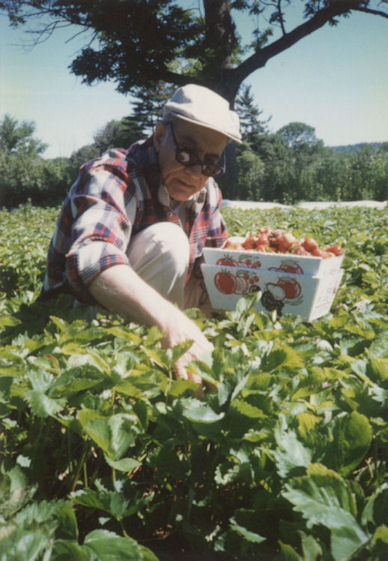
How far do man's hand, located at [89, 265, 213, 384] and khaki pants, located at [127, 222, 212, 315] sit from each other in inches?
22.2

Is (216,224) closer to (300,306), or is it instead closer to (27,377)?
(300,306)

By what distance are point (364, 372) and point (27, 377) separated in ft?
2.51

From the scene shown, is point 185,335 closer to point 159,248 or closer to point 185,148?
point 159,248

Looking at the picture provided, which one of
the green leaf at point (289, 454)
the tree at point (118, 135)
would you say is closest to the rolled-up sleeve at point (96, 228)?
the green leaf at point (289, 454)

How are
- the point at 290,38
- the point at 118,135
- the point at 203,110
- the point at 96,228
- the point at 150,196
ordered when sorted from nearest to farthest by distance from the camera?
the point at 96,228 < the point at 203,110 < the point at 150,196 < the point at 290,38 < the point at 118,135

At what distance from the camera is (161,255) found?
89.4 inches

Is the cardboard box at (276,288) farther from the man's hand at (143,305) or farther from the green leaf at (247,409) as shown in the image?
the green leaf at (247,409)

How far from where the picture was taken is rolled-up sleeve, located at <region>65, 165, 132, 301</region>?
1.71 metres

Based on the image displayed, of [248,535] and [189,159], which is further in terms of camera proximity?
[189,159]

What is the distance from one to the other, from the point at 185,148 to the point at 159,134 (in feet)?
0.78

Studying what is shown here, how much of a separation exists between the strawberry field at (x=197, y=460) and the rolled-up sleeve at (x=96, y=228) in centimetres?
46

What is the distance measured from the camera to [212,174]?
2.40 meters

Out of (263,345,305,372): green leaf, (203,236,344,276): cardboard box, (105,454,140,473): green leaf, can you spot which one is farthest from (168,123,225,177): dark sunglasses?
(105,454,140,473): green leaf

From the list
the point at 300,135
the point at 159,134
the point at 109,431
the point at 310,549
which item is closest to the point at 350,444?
the point at 310,549
